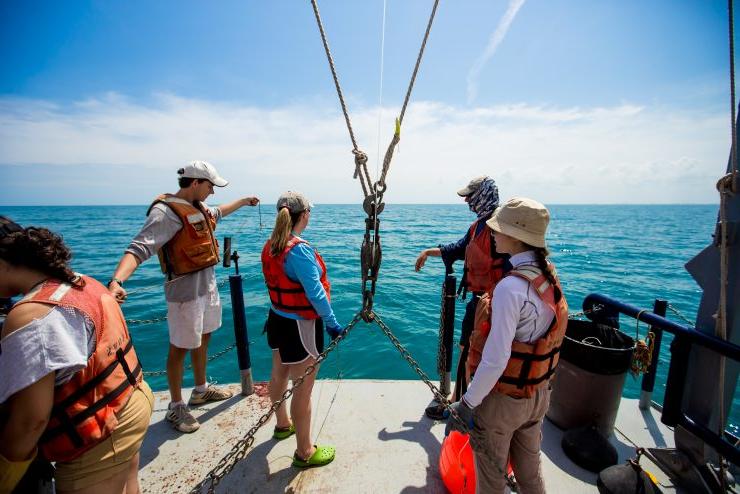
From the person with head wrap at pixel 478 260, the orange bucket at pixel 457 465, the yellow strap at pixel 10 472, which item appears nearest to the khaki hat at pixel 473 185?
the person with head wrap at pixel 478 260

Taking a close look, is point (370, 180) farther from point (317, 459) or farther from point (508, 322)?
point (317, 459)

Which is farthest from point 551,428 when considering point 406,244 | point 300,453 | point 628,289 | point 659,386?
point 406,244

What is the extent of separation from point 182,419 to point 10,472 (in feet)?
6.43

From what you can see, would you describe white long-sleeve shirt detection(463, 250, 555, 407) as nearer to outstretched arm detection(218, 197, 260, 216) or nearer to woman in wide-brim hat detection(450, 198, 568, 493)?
woman in wide-brim hat detection(450, 198, 568, 493)

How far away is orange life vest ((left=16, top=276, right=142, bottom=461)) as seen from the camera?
4.64 ft

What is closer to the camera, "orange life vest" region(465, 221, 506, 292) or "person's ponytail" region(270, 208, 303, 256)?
"person's ponytail" region(270, 208, 303, 256)

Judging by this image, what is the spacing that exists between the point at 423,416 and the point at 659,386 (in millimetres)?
6226

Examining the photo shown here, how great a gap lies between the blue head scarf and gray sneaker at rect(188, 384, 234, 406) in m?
3.37

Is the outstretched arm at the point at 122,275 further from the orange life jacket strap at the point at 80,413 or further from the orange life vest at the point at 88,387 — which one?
the orange life jacket strap at the point at 80,413

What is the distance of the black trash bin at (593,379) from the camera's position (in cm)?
278

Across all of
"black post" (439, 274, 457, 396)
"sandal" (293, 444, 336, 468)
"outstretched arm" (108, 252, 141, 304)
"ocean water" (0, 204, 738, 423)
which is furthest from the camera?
"ocean water" (0, 204, 738, 423)

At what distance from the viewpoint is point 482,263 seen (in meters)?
3.07

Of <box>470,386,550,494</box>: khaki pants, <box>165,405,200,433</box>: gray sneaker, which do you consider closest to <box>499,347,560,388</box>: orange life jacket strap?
<box>470,386,550,494</box>: khaki pants

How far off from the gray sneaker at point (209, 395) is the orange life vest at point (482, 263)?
2953 millimetres
